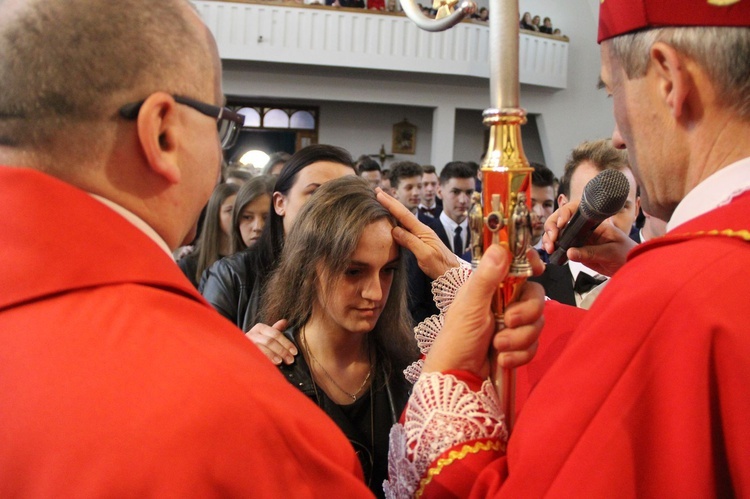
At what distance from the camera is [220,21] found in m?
13.0

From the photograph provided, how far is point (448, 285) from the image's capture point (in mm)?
2156

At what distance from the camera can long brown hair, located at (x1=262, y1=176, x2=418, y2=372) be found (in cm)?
234

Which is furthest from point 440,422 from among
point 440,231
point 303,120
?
point 303,120

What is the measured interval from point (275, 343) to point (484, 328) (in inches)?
44.7

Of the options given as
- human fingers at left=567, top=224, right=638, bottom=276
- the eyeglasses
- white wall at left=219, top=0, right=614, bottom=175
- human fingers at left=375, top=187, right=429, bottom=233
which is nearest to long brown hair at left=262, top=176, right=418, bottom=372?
human fingers at left=375, top=187, right=429, bottom=233

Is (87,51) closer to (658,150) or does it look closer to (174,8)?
(174,8)

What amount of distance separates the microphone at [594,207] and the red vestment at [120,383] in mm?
1088

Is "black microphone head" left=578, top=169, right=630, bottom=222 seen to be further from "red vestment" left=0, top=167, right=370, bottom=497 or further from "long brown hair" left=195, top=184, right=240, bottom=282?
"long brown hair" left=195, top=184, right=240, bottom=282

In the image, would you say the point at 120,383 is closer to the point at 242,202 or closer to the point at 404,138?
the point at 242,202

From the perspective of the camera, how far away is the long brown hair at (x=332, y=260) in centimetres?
234

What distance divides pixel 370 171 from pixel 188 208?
704cm

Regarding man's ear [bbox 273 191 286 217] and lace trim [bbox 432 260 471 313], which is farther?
man's ear [bbox 273 191 286 217]

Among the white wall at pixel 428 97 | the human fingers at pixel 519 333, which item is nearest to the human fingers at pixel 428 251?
the human fingers at pixel 519 333

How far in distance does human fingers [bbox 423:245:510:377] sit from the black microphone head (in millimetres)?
681
